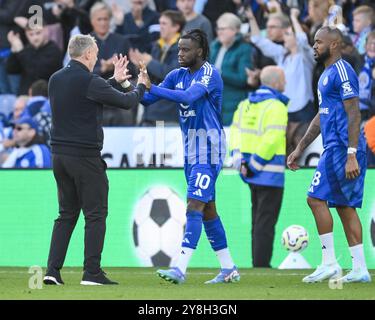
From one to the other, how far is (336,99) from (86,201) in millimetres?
2645

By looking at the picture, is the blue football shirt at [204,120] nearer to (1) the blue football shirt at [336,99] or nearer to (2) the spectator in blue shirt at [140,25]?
(1) the blue football shirt at [336,99]

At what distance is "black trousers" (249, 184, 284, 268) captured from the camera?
1390cm

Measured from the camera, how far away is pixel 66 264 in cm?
1470

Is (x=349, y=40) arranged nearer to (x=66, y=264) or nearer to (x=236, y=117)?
(x=236, y=117)

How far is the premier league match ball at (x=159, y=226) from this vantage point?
571 inches

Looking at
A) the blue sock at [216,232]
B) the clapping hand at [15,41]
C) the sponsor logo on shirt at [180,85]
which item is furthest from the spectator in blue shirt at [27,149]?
the blue sock at [216,232]

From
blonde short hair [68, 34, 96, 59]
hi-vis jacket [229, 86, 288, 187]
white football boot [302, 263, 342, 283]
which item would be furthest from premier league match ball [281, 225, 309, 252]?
blonde short hair [68, 34, 96, 59]

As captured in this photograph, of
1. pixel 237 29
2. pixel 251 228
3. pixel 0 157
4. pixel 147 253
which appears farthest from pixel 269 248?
pixel 0 157

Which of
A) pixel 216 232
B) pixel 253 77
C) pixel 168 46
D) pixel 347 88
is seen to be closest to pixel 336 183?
pixel 347 88

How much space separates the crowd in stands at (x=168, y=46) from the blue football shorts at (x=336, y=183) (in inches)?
173

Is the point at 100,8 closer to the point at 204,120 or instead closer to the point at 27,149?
the point at 27,149

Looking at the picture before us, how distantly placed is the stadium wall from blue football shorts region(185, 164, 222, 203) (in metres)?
3.92

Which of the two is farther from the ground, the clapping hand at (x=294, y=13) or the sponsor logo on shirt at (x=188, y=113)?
the clapping hand at (x=294, y=13)

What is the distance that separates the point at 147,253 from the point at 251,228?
1444 millimetres
